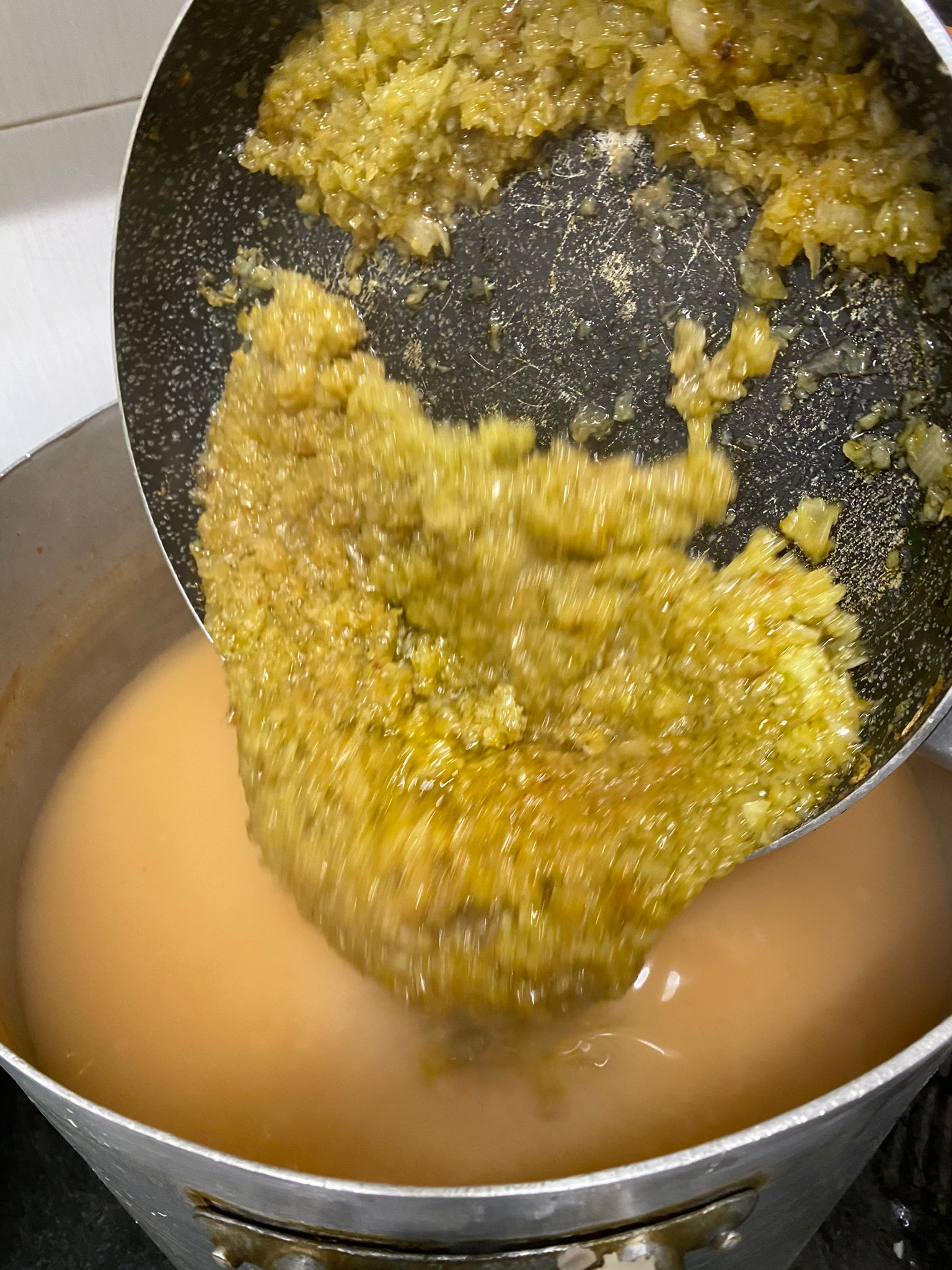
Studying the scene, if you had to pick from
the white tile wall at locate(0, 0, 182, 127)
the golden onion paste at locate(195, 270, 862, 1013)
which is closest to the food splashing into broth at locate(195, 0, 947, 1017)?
the golden onion paste at locate(195, 270, 862, 1013)

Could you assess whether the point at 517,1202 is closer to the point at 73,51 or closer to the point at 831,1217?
the point at 831,1217

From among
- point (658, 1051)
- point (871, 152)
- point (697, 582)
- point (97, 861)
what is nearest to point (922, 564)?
point (697, 582)

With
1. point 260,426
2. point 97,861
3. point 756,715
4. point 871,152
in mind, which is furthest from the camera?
point 97,861

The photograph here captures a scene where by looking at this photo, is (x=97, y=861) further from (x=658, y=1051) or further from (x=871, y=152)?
(x=871, y=152)

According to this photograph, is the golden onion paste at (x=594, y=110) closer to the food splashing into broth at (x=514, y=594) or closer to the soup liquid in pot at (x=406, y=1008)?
the food splashing into broth at (x=514, y=594)

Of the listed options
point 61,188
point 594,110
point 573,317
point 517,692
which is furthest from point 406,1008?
point 61,188

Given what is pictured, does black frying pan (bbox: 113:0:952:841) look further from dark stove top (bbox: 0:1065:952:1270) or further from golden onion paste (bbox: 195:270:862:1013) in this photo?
dark stove top (bbox: 0:1065:952:1270)
